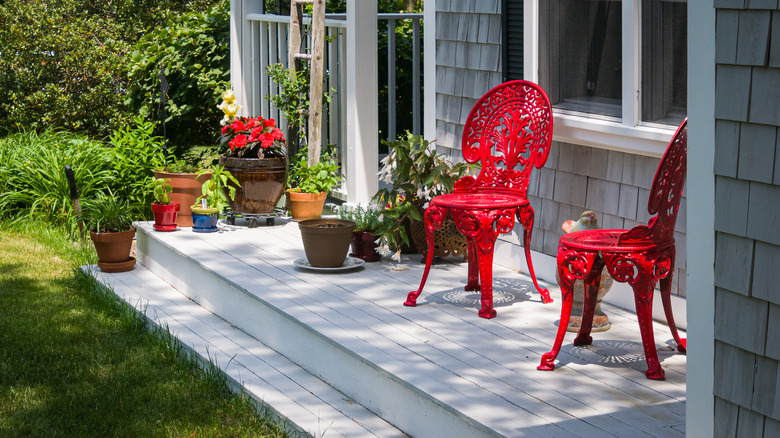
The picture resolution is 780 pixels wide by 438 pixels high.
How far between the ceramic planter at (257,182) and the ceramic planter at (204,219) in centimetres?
21

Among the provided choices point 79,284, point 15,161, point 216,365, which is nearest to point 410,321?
point 216,365

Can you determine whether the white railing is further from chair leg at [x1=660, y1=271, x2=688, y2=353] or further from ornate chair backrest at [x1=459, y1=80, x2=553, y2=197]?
chair leg at [x1=660, y1=271, x2=688, y2=353]

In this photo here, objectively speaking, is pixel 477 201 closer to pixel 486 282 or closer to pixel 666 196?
pixel 486 282

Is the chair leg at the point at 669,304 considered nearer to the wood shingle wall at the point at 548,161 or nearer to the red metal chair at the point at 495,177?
the wood shingle wall at the point at 548,161

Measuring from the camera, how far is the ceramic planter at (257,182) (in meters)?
5.76

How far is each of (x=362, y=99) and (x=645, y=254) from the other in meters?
2.99

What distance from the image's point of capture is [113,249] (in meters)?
5.65

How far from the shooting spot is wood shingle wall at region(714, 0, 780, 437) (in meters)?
2.16

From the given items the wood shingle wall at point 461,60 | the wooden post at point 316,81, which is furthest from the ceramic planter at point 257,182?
the wood shingle wall at point 461,60

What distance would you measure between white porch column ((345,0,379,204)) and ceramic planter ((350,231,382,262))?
899 millimetres

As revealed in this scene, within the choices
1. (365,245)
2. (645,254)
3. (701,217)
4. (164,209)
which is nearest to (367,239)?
(365,245)

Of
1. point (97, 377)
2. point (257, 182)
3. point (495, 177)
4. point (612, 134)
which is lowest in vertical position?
Result: point (97, 377)

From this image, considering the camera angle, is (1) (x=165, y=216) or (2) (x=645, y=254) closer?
(2) (x=645, y=254)

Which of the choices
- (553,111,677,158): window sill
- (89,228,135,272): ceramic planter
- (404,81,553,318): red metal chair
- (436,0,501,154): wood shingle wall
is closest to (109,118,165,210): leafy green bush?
(89,228,135,272): ceramic planter
